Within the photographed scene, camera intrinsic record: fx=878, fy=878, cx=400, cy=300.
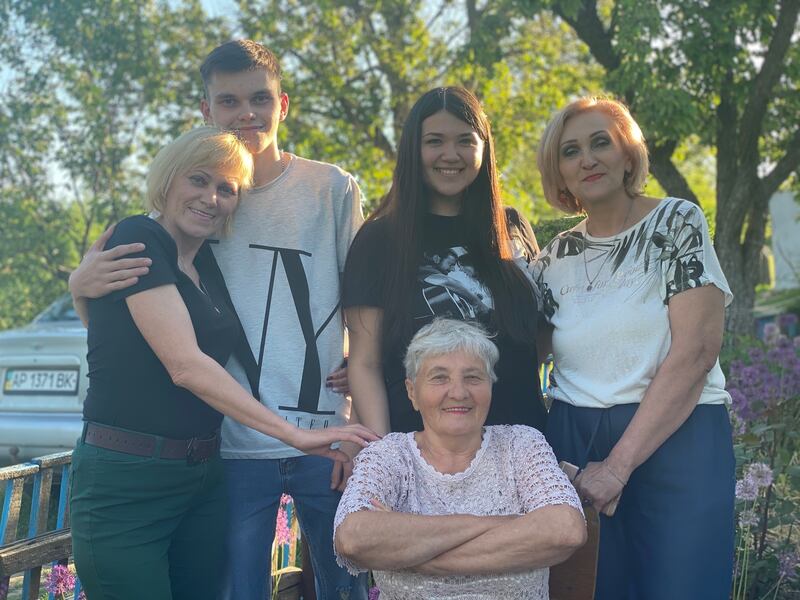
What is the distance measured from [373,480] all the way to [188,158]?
44.6 inches

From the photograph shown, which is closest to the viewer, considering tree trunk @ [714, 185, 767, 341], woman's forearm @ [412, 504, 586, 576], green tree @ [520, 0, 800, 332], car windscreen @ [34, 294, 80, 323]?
woman's forearm @ [412, 504, 586, 576]

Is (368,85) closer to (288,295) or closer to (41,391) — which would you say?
(41,391)

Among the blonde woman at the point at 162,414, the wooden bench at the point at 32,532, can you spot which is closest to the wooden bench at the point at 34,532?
the wooden bench at the point at 32,532

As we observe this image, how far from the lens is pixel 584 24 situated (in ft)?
39.5

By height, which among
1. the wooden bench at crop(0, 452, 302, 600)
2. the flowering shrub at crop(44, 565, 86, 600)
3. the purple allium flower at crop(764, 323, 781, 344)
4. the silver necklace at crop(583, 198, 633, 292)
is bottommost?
the flowering shrub at crop(44, 565, 86, 600)

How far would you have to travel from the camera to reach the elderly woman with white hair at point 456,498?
241 cm

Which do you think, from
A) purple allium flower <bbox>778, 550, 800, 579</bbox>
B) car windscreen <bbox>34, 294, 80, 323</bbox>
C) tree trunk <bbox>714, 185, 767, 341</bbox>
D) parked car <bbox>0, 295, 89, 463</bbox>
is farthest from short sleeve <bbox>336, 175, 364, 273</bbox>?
tree trunk <bbox>714, 185, 767, 341</bbox>

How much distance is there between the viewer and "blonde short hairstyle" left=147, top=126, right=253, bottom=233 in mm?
2707

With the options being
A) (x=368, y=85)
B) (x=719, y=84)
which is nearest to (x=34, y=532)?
(x=719, y=84)

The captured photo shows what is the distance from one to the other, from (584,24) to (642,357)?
407 inches

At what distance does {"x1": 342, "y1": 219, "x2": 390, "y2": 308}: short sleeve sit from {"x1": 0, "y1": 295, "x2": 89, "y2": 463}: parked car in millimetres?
3697

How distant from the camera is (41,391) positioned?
6223mm

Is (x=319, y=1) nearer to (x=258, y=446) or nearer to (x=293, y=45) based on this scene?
(x=293, y=45)

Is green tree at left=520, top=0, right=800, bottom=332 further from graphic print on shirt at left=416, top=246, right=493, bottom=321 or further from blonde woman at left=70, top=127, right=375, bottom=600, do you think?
blonde woman at left=70, top=127, right=375, bottom=600
